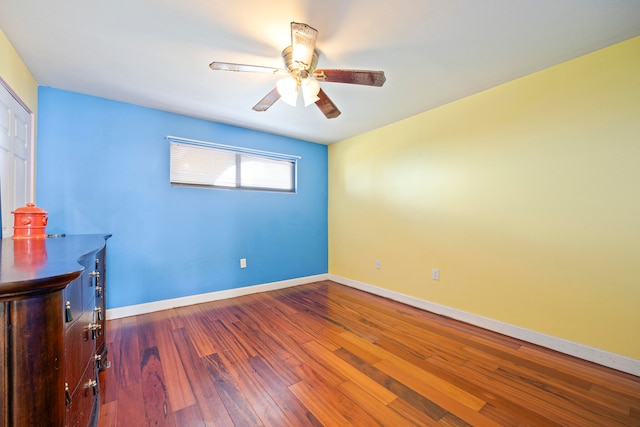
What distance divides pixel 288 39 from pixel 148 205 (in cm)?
222

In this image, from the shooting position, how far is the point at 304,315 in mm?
2639

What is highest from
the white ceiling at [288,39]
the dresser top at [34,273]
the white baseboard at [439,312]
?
the white ceiling at [288,39]

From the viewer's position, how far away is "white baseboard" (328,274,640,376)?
5.68 feet

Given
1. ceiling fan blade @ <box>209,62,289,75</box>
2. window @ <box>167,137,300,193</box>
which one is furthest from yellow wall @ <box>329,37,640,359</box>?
ceiling fan blade @ <box>209,62,289,75</box>

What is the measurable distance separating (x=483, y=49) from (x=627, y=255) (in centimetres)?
173

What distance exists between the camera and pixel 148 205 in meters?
2.73

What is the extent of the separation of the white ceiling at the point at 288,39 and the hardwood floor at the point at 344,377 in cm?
220

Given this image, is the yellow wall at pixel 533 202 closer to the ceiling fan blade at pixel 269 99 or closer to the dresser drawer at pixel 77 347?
the ceiling fan blade at pixel 269 99

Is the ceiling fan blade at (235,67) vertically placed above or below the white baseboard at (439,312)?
above

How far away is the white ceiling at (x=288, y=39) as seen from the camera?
144cm

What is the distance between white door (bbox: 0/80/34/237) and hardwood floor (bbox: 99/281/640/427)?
4.16 ft

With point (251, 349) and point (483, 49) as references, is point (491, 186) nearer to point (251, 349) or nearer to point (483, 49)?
point (483, 49)

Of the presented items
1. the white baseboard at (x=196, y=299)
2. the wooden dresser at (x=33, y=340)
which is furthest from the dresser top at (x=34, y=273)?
the white baseboard at (x=196, y=299)

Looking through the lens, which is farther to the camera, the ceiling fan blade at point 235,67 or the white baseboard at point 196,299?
the white baseboard at point 196,299
